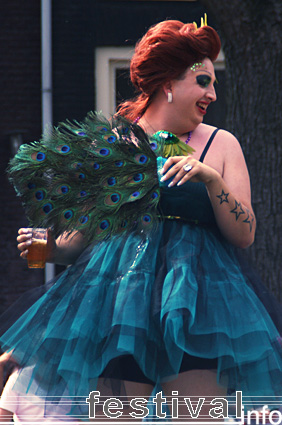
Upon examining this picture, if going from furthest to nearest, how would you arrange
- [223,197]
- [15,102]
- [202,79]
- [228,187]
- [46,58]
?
[15,102], [46,58], [202,79], [228,187], [223,197]

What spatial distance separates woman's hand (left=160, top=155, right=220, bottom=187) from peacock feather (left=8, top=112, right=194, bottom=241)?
0.11 meters

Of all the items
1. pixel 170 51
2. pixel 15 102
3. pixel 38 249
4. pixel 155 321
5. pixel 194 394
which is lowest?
pixel 194 394

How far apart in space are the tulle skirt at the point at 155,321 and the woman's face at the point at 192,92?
17.7 inches

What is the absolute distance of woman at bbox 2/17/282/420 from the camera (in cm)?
226

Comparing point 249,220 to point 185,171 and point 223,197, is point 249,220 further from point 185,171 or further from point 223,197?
point 185,171

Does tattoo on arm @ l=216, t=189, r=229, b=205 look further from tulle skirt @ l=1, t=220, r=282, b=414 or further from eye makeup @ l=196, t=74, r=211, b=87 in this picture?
eye makeup @ l=196, t=74, r=211, b=87

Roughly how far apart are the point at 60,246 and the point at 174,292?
1.96 feet

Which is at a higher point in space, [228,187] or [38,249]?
[228,187]

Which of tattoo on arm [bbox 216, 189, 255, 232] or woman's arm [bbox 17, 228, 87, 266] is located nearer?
tattoo on arm [bbox 216, 189, 255, 232]

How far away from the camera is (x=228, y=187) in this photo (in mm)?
2516

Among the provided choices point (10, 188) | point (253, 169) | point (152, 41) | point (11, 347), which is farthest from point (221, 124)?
point (11, 347)

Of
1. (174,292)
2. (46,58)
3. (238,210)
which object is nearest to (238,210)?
(238,210)

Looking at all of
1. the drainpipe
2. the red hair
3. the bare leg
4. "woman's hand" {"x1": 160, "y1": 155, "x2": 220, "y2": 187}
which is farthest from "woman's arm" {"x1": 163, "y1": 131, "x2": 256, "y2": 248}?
the drainpipe

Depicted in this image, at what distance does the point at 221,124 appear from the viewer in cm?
711
